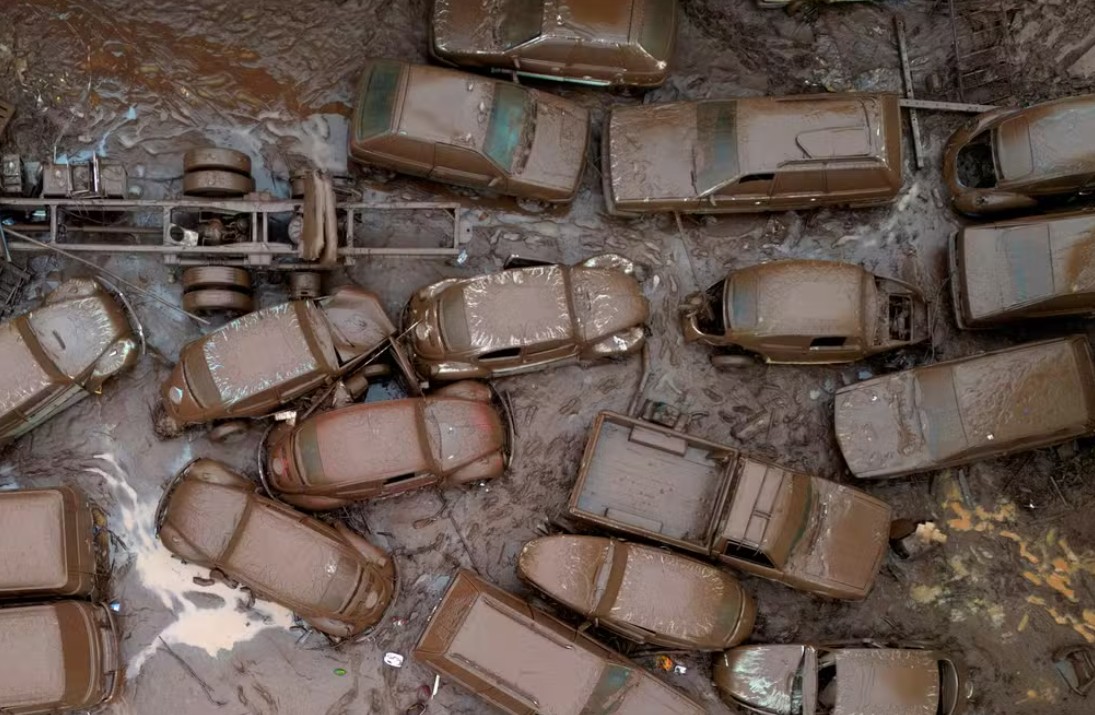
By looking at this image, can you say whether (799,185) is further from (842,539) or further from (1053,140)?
(842,539)

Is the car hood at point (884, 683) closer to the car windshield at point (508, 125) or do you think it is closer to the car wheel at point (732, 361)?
the car wheel at point (732, 361)

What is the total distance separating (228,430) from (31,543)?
1.76m

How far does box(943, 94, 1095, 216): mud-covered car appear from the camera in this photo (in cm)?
796

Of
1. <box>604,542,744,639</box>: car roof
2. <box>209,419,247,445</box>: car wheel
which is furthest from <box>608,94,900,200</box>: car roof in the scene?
<box>209,419,247,445</box>: car wheel

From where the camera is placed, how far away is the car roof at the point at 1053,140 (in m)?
7.95

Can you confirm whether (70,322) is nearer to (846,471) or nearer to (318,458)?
(318,458)

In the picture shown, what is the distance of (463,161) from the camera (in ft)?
26.5

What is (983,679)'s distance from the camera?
27.7 feet

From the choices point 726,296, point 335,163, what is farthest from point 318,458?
point 726,296

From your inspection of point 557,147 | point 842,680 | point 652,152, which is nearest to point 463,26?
point 557,147

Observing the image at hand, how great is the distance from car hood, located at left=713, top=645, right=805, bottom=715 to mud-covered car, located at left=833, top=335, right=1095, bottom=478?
5.75ft

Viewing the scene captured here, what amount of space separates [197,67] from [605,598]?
244 inches

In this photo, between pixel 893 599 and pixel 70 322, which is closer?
pixel 70 322

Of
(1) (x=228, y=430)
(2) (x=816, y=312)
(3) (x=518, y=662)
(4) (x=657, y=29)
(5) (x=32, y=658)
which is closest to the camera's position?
(5) (x=32, y=658)
